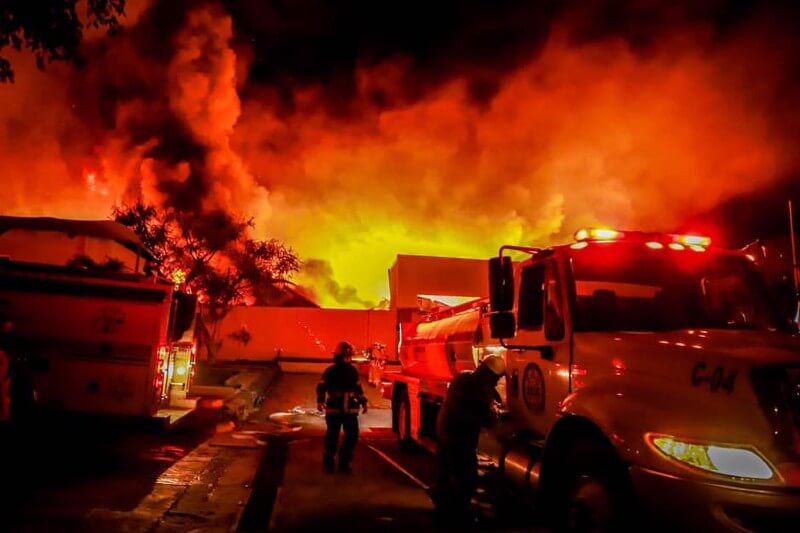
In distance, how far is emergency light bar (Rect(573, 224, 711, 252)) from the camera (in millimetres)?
5004

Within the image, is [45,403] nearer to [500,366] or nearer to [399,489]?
[399,489]

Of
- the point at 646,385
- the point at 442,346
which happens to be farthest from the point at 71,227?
the point at 646,385

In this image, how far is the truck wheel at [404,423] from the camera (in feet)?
30.4

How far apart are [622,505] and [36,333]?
809 cm

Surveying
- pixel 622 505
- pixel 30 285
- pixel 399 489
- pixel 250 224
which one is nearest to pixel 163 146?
pixel 250 224

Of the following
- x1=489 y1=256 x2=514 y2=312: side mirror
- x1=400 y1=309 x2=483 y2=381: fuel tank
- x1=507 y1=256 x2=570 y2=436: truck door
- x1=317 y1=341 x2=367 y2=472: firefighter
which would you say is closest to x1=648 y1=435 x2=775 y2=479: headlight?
x1=507 y1=256 x2=570 y2=436: truck door

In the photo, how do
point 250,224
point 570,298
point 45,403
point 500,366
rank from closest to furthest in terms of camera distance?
point 570,298, point 500,366, point 45,403, point 250,224

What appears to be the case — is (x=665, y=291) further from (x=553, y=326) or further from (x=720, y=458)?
(x=720, y=458)

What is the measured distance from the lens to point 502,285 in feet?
15.8

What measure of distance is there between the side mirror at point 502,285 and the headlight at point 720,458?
5.77ft

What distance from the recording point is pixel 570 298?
4719 millimetres

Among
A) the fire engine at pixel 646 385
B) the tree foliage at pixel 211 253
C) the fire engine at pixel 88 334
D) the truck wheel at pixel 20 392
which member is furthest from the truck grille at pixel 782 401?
the tree foliage at pixel 211 253

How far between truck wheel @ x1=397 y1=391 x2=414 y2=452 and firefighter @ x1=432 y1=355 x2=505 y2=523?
3.63 meters

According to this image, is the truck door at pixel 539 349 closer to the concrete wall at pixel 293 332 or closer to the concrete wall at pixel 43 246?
the concrete wall at pixel 43 246
